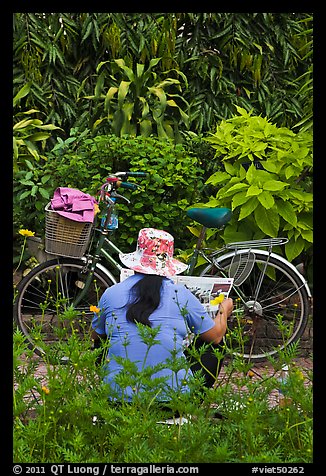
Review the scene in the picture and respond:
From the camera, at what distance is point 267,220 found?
16.4ft

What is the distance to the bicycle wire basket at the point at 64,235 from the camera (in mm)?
4742

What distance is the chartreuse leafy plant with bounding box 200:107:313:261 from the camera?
16.3ft

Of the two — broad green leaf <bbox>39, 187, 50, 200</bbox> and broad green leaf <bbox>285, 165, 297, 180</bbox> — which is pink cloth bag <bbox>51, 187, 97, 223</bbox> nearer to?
broad green leaf <bbox>39, 187, 50, 200</bbox>

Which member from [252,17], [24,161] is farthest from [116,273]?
[252,17]

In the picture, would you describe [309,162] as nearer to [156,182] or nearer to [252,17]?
[156,182]

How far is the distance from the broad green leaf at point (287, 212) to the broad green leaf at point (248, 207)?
0.16m

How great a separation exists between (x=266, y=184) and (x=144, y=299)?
1.85 m

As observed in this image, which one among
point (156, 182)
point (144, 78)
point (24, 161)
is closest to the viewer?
point (156, 182)

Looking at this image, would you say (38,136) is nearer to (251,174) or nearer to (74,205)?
(74,205)

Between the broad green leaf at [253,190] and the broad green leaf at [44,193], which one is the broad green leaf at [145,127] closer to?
the broad green leaf at [44,193]

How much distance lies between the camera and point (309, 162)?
503 cm

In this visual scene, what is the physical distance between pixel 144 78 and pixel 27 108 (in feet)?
3.39

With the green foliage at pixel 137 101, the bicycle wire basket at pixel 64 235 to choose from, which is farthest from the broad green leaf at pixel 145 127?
the bicycle wire basket at pixel 64 235

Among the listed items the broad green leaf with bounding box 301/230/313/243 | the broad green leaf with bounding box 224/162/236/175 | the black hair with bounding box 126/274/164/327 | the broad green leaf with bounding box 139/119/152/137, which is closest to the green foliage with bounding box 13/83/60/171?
the broad green leaf with bounding box 139/119/152/137
